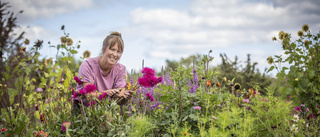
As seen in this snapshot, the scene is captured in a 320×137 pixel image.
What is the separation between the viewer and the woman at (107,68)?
2.98 meters

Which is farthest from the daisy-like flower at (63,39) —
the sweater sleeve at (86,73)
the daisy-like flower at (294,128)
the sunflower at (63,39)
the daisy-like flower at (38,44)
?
the daisy-like flower at (294,128)

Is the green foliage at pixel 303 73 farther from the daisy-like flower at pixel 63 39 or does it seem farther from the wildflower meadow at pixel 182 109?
the daisy-like flower at pixel 63 39

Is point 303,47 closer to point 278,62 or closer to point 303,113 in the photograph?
point 278,62

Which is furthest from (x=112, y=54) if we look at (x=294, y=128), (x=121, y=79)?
(x=294, y=128)

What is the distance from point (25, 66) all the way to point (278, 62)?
3.51 metres

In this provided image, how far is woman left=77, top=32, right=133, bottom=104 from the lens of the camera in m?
2.98

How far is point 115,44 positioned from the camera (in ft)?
9.80

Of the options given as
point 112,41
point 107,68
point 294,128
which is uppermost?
point 112,41

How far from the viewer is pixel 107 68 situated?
3.19 metres

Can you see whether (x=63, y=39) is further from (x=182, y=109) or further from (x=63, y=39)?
(x=182, y=109)

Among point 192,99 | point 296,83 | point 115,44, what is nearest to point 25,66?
point 115,44

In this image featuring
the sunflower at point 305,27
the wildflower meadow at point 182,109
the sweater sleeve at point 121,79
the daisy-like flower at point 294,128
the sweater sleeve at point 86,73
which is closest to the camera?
the wildflower meadow at point 182,109

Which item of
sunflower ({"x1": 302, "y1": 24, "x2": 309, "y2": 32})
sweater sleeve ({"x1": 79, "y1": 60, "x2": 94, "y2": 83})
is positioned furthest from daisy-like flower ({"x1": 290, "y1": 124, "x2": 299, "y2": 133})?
sweater sleeve ({"x1": 79, "y1": 60, "x2": 94, "y2": 83})

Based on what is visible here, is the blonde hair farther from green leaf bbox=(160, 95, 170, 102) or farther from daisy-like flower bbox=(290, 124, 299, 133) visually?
A: daisy-like flower bbox=(290, 124, 299, 133)
